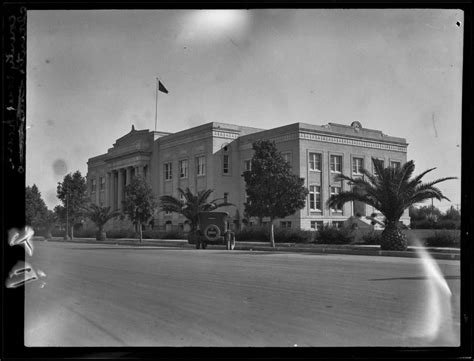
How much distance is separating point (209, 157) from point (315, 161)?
13.8 ft

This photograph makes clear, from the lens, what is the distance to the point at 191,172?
9078 mm

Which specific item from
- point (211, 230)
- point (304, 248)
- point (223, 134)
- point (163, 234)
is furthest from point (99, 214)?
point (304, 248)

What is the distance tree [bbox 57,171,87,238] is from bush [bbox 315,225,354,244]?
828cm

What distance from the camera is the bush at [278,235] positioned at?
13023 millimetres

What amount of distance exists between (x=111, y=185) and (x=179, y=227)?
3135 mm

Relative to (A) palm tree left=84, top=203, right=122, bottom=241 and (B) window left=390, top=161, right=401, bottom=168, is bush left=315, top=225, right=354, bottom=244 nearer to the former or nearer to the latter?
(B) window left=390, top=161, right=401, bottom=168

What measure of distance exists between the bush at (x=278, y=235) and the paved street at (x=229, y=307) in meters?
2.33

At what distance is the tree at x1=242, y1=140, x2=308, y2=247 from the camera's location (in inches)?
419

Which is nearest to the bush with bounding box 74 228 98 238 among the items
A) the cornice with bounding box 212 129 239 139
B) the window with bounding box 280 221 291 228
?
the cornice with bounding box 212 129 239 139

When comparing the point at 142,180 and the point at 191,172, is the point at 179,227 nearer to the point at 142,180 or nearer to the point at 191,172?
the point at 191,172

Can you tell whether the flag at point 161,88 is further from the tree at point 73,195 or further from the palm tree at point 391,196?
the palm tree at point 391,196

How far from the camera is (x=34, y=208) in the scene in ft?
17.0
